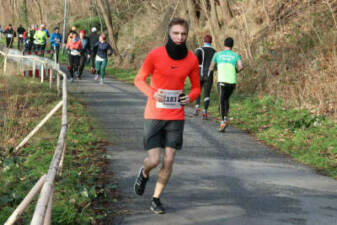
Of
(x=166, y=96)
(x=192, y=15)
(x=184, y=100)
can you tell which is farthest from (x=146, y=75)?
(x=192, y=15)

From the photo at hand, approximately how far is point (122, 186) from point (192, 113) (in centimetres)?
742

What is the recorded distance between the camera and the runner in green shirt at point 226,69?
10398 millimetres

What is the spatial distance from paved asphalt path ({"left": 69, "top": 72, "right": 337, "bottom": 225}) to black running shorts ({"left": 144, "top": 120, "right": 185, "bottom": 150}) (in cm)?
74

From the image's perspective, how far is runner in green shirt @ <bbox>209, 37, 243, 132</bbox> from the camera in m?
10.4

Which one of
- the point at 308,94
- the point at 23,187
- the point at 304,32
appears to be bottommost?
the point at 23,187

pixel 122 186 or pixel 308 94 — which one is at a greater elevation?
pixel 308 94

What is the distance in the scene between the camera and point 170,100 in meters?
5.11

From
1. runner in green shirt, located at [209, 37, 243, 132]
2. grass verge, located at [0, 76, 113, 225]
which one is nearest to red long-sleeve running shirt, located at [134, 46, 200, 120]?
grass verge, located at [0, 76, 113, 225]

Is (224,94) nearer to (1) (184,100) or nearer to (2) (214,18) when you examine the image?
(1) (184,100)

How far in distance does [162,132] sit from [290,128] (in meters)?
6.51

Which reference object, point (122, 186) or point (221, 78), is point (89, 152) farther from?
point (221, 78)

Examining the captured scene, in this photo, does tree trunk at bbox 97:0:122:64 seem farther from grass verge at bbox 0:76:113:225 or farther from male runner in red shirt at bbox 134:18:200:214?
male runner in red shirt at bbox 134:18:200:214

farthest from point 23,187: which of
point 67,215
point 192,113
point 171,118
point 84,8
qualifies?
point 84,8

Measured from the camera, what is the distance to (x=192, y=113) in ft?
44.8
